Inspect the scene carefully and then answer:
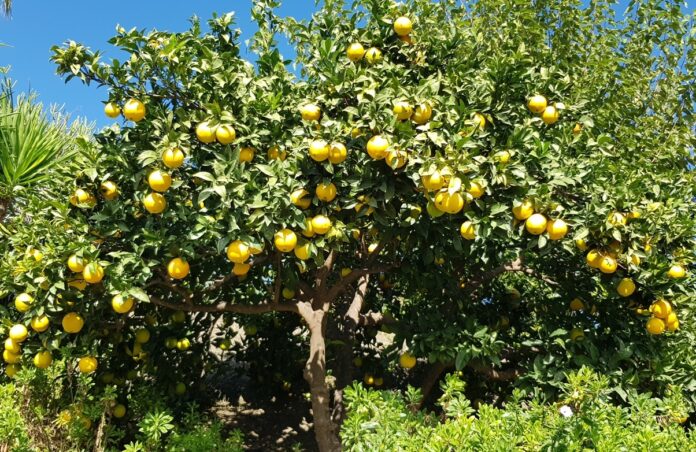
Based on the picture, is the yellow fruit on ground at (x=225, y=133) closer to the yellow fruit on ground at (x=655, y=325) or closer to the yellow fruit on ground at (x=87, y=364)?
the yellow fruit on ground at (x=87, y=364)

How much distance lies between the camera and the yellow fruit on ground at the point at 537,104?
3.18m

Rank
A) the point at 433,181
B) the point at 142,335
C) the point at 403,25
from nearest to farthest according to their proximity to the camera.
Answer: the point at 433,181 < the point at 403,25 < the point at 142,335

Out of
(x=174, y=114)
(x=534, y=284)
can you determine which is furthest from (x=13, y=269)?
(x=534, y=284)

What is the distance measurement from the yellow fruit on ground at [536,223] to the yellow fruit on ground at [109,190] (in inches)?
84.8

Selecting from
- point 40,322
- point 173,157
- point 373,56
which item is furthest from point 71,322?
point 373,56

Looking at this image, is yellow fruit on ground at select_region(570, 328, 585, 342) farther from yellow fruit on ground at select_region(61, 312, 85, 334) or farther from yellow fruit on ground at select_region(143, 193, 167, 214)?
yellow fruit on ground at select_region(61, 312, 85, 334)

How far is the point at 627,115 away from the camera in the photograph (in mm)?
4238

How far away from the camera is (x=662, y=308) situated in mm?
3043

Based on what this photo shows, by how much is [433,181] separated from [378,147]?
308 millimetres

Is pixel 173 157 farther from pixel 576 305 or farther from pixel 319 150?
pixel 576 305

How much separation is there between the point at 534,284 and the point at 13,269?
415 cm

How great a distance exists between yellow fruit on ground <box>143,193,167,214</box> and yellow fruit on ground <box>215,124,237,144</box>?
0.45m

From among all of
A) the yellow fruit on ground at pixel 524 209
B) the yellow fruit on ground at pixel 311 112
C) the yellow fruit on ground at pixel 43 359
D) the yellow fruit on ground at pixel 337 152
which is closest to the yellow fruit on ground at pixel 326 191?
the yellow fruit on ground at pixel 337 152

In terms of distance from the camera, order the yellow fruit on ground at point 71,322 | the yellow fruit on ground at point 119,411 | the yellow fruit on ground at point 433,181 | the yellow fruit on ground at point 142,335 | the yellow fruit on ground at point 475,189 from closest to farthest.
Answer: the yellow fruit on ground at point 433,181 → the yellow fruit on ground at point 475,189 → the yellow fruit on ground at point 71,322 → the yellow fruit on ground at point 119,411 → the yellow fruit on ground at point 142,335
